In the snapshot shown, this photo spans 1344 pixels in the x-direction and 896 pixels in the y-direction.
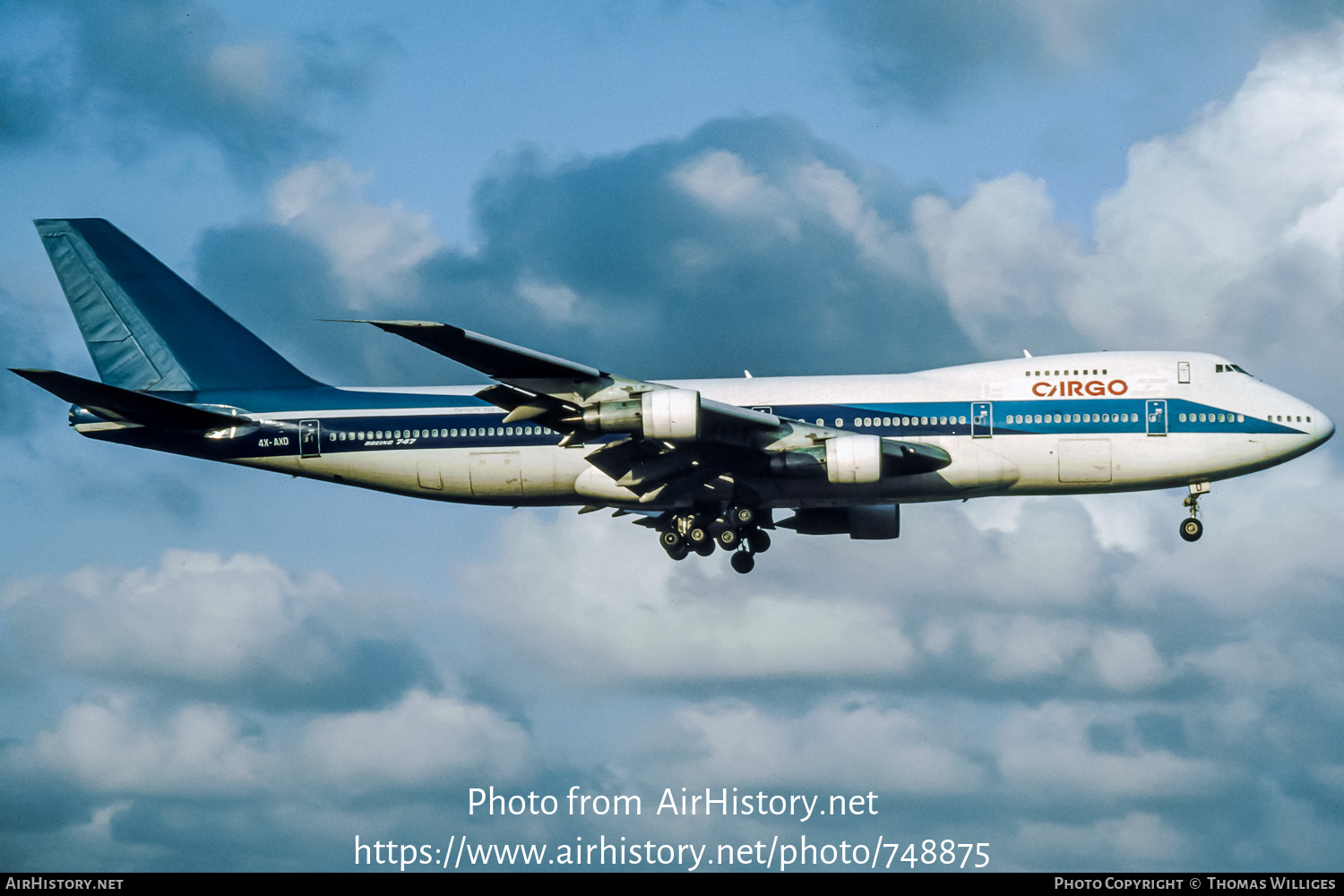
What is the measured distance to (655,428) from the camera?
140ft

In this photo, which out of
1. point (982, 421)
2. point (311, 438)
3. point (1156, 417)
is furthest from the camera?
point (311, 438)

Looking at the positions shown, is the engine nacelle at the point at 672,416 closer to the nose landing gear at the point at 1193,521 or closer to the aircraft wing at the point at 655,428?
the aircraft wing at the point at 655,428

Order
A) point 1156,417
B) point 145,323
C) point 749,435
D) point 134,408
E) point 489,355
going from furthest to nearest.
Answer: point 145,323 → point 134,408 → point 1156,417 → point 749,435 → point 489,355

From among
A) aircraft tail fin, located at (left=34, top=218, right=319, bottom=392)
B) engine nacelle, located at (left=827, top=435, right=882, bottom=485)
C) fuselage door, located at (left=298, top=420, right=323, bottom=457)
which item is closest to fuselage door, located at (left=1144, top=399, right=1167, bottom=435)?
engine nacelle, located at (left=827, top=435, right=882, bottom=485)

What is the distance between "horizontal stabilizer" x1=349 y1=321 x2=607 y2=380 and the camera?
39406 mm

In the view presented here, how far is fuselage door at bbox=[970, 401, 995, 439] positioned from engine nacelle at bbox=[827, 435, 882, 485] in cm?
383

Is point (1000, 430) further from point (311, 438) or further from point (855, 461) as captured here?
point (311, 438)

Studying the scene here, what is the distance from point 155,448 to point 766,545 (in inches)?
795

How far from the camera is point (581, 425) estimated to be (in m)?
44.4

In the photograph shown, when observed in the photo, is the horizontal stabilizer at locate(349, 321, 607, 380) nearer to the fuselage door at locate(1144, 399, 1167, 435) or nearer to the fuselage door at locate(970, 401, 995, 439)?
the fuselage door at locate(970, 401, 995, 439)

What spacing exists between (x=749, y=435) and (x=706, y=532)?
448cm

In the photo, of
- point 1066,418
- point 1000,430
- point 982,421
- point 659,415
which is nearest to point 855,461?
point 982,421

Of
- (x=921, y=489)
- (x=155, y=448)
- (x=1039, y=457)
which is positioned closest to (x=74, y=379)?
(x=155, y=448)

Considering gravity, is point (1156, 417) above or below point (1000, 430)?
above
